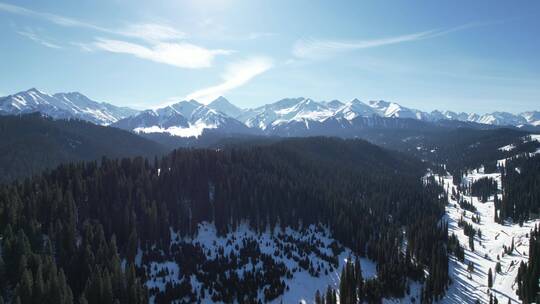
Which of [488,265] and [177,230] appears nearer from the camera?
[177,230]

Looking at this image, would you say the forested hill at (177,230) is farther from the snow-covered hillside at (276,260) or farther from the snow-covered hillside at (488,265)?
the snow-covered hillside at (488,265)

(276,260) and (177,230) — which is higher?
(177,230)

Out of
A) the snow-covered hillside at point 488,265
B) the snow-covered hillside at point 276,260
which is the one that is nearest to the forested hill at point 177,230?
the snow-covered hillside at point 276,260

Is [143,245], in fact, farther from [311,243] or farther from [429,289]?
[429,289]

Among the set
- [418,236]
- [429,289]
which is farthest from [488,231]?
[429,289]

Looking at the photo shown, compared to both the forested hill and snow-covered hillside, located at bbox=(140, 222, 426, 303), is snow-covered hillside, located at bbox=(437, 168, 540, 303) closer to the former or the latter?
the forested hill

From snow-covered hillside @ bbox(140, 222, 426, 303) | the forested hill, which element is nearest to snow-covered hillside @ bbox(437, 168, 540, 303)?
the forested hill

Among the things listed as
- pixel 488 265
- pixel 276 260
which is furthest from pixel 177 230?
pixel 488 265

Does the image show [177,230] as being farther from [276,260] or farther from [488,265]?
[488,265]
